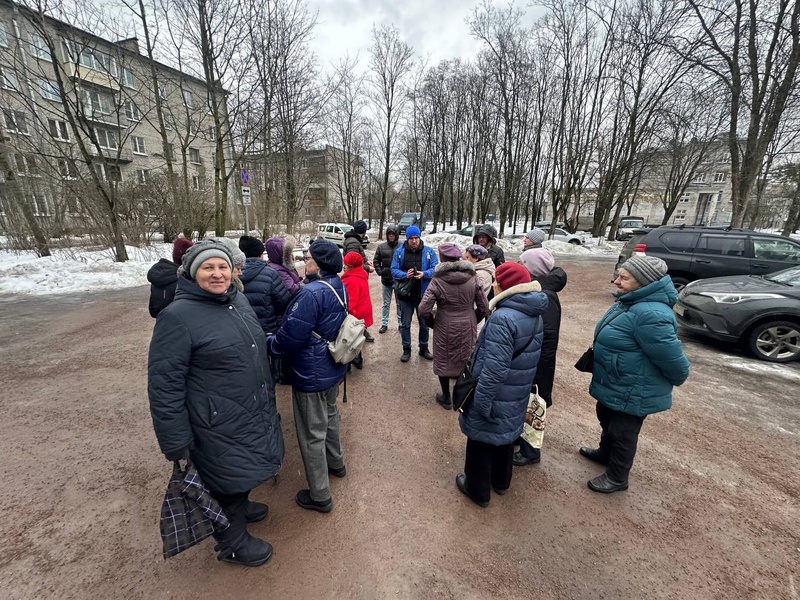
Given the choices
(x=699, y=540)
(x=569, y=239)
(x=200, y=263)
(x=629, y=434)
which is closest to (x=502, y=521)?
(x=629, y=434)

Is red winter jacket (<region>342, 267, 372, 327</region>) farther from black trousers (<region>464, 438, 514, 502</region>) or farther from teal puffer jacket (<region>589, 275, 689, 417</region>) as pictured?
teal puffer jacket (<region>589, 275, 689, 417</region>)

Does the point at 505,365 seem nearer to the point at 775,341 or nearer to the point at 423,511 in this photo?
the point at 423,511

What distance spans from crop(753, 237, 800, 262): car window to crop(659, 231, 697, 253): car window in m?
1.06

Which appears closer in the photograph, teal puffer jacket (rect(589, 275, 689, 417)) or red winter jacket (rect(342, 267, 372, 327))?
teal puffer jacket (rect(589, 275, 689, 417))

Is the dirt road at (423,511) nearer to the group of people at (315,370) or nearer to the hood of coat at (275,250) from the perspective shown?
the group of people at (315,370)

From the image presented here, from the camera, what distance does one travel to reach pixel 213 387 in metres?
1.68

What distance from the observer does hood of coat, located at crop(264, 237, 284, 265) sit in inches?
147

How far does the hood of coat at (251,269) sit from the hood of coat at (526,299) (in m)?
2.14

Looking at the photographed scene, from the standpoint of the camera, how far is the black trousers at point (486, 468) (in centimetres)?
231

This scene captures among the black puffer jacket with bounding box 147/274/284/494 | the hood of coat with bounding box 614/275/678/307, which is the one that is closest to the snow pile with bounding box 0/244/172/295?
the black puffer jacket with bounding box 147/274/284/494

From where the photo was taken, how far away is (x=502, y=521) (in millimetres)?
2285

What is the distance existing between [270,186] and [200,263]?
731 inches

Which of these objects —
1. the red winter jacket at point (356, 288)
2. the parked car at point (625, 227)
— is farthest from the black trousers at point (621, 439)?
the parked car at point (625, 227)

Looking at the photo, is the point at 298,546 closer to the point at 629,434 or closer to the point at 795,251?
the point at 629,434
